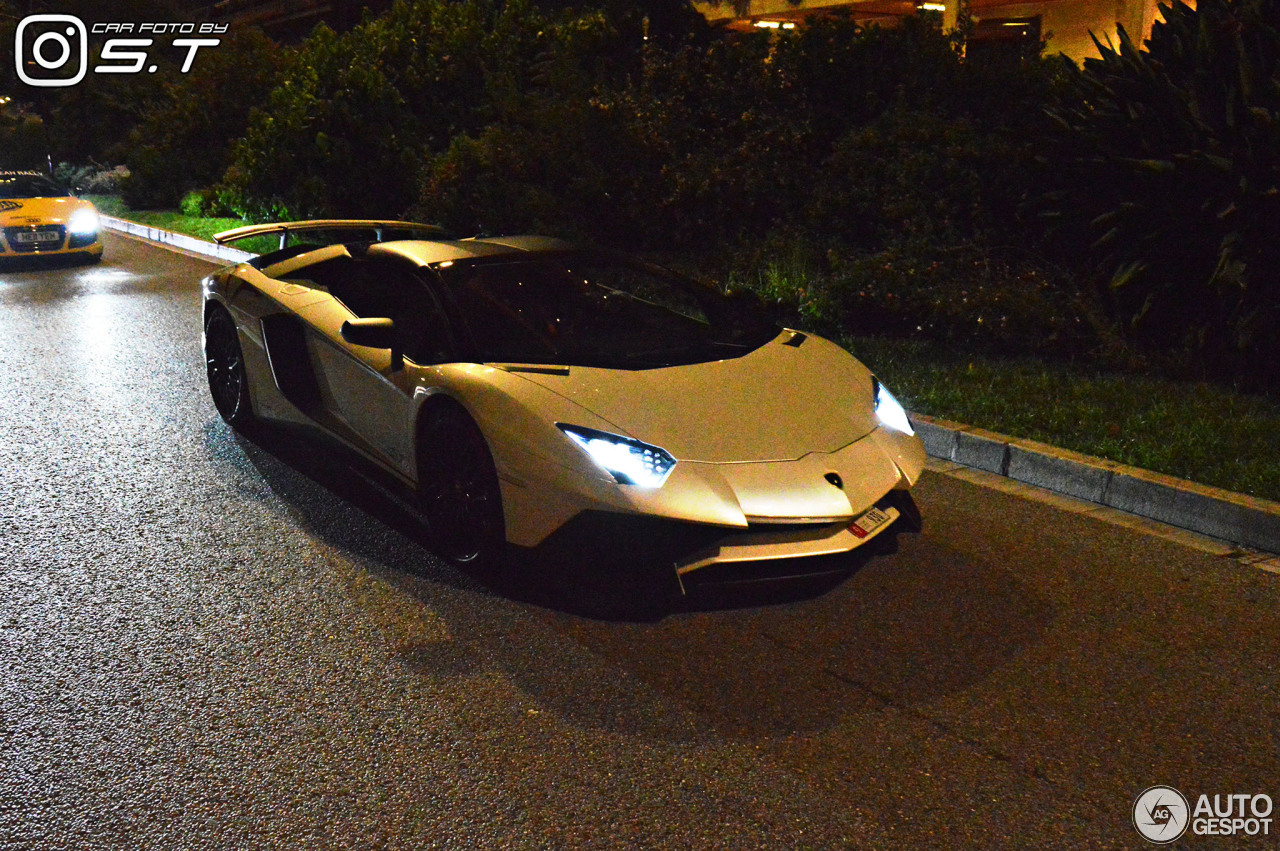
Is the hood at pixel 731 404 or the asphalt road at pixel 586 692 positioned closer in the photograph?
the asphalt road at pixel 586 692

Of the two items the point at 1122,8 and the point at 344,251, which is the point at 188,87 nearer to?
the point at 1122,8

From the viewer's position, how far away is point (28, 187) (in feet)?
56.7

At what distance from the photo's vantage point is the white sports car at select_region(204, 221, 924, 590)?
4.08m

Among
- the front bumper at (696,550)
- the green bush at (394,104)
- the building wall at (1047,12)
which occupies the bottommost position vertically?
the front bumper at (696,550)

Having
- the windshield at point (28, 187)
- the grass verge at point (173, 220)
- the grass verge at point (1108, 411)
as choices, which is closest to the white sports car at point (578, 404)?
the grass verge at point (1108, 411)

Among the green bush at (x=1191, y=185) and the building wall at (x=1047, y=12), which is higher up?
the building wall at (x=1047, y=12)

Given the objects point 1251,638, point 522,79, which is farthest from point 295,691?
point 522,79

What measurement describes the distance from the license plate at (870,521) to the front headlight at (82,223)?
15124 millimetres

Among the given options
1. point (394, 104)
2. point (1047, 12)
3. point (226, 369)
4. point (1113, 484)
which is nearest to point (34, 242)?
point (394, 104)

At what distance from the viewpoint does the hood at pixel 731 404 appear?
427 cm

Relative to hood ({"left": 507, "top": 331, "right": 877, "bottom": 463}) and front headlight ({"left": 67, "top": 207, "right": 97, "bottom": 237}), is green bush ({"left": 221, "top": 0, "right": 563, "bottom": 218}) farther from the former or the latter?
hood ({"left": 507, "top": 331, "right": 877, "bottom": 463})

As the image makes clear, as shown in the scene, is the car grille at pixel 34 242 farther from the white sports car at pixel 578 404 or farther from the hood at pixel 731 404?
the hood at pixel 731 404

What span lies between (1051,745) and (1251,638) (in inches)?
49.2

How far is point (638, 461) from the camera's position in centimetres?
415
